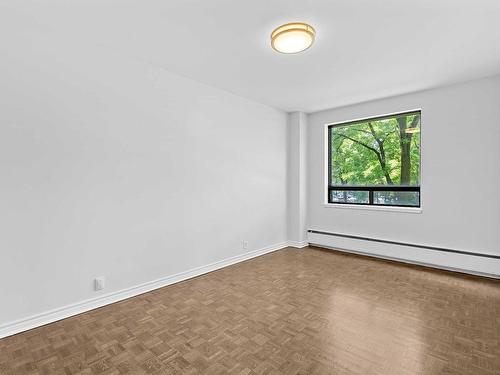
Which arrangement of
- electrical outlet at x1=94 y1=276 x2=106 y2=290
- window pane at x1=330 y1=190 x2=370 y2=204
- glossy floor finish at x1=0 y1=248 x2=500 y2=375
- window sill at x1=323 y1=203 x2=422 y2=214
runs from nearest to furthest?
glossy floor finish at x1=0 y1=248 x2=500 y2=375 < electrical outlet at x1=94 y1=276 x2=106 y2=290 < window sill at x1=323 y1=203 x2=422 y2=214 < window pane at x1=330 y1=190 x2=370 y2=204

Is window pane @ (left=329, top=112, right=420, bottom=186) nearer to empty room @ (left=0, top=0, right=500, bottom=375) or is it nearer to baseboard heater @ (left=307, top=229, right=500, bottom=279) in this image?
empty room @ (left=0, top=0, right=500, bottom=375)

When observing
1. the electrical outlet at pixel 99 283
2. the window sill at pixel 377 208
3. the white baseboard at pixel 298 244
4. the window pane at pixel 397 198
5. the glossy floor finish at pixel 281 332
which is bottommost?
the glossy floor finish at pixel 281 332

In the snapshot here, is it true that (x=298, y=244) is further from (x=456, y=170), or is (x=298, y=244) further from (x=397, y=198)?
(x=456, y=170)

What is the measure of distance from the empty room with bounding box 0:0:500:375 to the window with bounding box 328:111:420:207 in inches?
1.4

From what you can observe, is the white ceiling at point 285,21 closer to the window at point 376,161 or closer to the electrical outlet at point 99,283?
the window at point 376,161

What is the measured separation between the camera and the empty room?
206 centimetres

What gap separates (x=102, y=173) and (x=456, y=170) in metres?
4.51

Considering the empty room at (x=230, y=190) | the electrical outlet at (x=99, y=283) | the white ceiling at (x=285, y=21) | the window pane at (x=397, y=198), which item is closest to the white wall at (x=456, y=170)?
the empty room at (x=230, y=190)

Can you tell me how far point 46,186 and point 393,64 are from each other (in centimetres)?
383

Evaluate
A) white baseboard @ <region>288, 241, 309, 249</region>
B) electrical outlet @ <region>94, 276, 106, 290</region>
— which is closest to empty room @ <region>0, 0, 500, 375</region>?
electrical outlet @ <region>94, 276, 106, 290</region>

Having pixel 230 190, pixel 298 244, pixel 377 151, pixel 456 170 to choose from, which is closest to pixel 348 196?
pixel 377 151

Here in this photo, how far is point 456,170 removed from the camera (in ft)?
12.2

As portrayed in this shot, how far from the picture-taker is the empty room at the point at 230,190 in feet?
6.77

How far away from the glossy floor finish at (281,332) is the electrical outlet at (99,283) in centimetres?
23
